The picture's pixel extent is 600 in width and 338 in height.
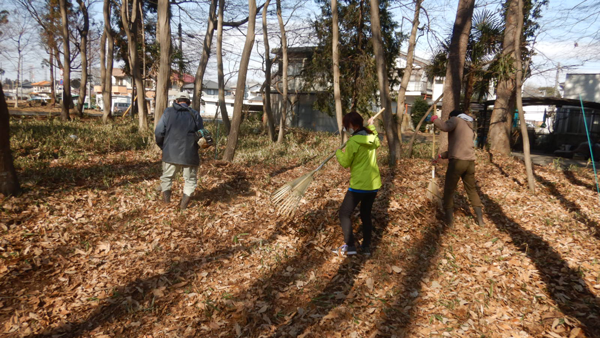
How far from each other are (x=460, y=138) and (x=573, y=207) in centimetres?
371

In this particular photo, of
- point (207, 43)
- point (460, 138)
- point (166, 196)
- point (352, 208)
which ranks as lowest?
point (166, 196)

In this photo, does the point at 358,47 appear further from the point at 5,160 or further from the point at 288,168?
the point at 5,160

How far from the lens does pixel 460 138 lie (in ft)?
18.4

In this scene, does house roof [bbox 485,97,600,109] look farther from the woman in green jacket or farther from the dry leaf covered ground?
the woman in green jacket

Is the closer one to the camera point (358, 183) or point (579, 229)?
point (358, 183)

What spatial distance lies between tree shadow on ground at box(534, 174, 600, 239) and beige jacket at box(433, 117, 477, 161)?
2.61 m

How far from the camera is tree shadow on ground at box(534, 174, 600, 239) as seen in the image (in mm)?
6347

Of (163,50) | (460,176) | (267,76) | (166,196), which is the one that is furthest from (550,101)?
(166,196)

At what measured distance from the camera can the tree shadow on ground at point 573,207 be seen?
6.35 meters

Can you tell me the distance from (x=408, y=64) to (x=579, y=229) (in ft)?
32.3

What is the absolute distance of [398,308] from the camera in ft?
12.9

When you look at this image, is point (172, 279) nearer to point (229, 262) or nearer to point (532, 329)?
point (229, 262)

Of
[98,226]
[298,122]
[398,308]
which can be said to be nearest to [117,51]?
[298,122]

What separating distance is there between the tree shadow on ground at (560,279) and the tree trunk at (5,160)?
7.64m
